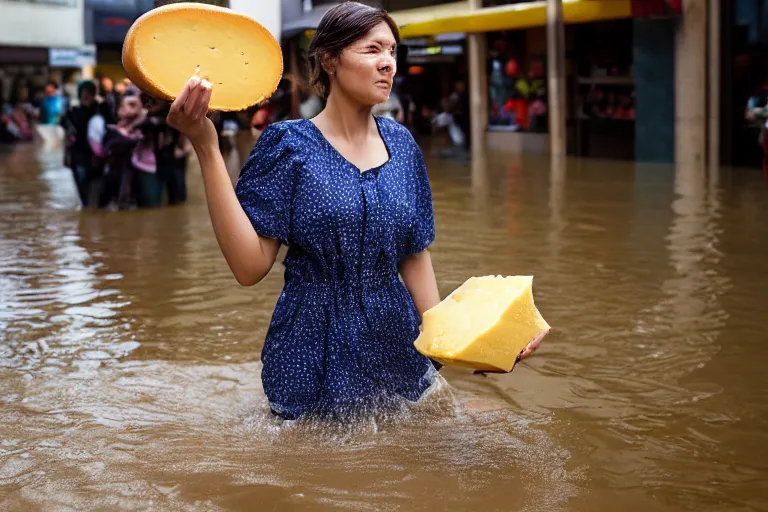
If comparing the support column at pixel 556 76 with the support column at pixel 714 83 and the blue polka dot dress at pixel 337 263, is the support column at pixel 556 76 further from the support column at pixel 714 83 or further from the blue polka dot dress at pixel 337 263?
the blue polka dot dress at pixel 337 263

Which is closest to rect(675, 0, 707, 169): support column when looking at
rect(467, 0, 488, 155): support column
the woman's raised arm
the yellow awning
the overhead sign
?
the yellow awning

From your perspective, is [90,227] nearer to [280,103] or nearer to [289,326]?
[280,103]

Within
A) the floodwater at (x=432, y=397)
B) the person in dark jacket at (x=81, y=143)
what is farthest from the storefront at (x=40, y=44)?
the floodwater at (x=432, y=397)

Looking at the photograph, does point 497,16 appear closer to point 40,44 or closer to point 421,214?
point 421,214

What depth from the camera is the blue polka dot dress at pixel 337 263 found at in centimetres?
376

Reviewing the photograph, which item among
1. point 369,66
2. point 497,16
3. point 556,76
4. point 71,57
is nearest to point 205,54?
point 369,66

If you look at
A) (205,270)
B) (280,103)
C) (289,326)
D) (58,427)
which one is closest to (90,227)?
(205,270)

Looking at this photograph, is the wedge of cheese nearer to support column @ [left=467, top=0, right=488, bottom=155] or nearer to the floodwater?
the floodwater

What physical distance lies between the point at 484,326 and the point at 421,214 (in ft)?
2.08

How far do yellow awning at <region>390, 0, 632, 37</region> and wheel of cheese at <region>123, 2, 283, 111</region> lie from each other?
667 inches

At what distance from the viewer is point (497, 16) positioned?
24375 mm

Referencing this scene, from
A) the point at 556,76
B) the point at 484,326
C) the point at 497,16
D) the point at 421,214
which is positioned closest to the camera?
the point at 484,326

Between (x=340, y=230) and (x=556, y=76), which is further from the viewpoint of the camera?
(x=556, y=76)

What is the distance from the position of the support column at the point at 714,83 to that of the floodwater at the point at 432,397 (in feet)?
28.5
